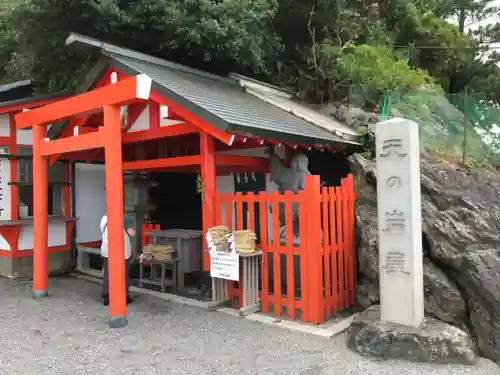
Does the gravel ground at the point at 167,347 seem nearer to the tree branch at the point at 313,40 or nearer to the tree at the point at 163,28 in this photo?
the tree at the point at 163,28

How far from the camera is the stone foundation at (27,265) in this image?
9.18 metres

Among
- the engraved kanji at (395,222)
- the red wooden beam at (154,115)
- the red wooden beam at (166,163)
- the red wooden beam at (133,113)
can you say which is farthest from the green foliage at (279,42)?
the engraved kanji at (395,222)

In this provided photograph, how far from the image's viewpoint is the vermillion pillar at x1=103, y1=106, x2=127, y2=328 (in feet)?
18.6

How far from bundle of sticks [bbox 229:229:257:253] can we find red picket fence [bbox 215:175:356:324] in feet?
0.55

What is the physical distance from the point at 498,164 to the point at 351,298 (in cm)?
387

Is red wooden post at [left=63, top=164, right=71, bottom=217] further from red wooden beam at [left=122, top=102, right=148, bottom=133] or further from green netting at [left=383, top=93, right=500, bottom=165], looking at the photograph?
green netting at [left=383, top=93, right=500, bottom=165]

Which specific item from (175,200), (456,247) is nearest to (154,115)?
(175,200)

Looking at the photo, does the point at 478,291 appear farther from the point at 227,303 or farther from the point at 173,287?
the point at 173,287

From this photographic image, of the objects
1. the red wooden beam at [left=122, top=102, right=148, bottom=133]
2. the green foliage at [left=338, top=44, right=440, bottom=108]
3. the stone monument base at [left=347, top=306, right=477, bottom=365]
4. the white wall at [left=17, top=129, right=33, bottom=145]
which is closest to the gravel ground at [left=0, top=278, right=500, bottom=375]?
the stone monument base at [left=347, top=306, right=477, bottom=365]

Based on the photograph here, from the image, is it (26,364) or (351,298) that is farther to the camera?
(351,298)

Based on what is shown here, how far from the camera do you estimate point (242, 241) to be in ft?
19.9

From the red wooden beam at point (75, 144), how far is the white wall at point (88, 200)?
2.69 metres

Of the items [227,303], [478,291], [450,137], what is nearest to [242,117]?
[227,303]

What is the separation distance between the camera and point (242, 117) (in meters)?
6.25
